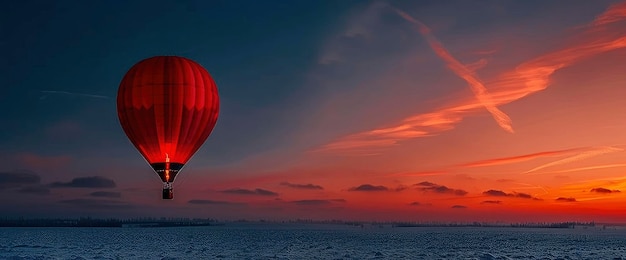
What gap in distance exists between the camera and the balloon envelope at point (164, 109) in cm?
2569

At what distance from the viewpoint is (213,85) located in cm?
2753

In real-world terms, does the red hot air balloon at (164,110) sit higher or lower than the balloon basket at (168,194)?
higher

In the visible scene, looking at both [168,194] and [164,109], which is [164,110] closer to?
[164,109]

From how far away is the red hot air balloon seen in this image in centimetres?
2569

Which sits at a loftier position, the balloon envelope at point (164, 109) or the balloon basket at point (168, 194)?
the balloon envelope at point (164, 109)

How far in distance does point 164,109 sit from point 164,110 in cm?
4

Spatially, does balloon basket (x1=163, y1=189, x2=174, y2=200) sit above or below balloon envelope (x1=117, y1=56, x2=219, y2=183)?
below

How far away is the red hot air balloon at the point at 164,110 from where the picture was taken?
25.7 m

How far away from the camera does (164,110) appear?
84.2ft

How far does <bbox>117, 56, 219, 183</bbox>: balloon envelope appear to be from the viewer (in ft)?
84.3

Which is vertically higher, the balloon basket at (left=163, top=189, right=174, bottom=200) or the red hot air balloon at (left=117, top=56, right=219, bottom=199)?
the red hot air balloon at (left=117, top=56, right=219, bottom=199)

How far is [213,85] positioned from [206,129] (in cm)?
206

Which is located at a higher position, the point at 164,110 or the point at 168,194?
the point at 164,110

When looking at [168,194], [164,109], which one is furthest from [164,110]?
[168,194]
